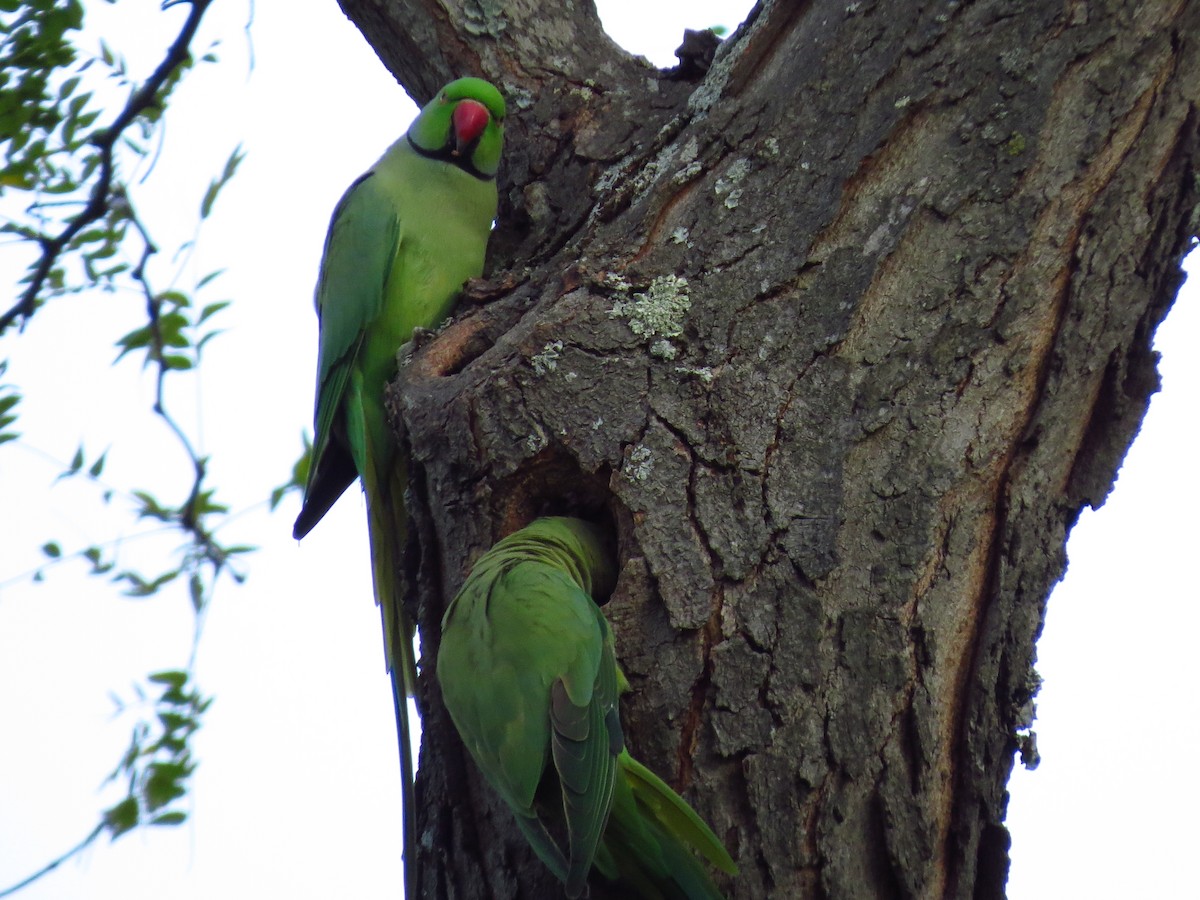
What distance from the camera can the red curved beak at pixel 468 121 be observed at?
284 cm

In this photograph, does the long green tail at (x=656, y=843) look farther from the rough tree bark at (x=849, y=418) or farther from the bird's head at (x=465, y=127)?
the bird's head at (x=465, y=127)

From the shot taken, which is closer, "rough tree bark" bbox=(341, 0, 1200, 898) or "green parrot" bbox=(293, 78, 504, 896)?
"rough tree bark" bbox=(341, 0, 1200, 898)

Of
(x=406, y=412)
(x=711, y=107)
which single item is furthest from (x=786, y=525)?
(x=711, y=107)

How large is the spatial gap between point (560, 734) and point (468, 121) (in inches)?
69.7

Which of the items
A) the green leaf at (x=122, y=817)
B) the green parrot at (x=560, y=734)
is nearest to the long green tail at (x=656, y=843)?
the green parrot at (x=560, y=734)

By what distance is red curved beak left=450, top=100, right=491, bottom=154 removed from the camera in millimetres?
2836

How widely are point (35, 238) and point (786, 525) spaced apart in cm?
199

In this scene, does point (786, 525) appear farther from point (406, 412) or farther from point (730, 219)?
point (406, 412)

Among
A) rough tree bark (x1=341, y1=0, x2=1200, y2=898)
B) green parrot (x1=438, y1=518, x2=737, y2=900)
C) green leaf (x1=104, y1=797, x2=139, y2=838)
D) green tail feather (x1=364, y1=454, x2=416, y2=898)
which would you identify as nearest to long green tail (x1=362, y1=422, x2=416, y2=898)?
green tail feather (x1=364, y1=454, x2=416, y2=898)

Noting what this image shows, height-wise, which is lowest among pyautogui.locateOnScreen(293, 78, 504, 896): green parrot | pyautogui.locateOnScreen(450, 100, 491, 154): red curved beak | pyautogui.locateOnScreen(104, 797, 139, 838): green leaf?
pyautogui.locateOnScreen(104, 797, 139, 838): green leaf

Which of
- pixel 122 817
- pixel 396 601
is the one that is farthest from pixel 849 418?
pixel 122 817

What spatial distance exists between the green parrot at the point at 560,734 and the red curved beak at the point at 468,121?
1.40 meters

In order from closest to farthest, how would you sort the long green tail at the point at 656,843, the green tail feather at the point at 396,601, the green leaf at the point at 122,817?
the long green tail at the point at 656,843, the green tail feather at the point at 396,601, the green leaf at the point at 122,817

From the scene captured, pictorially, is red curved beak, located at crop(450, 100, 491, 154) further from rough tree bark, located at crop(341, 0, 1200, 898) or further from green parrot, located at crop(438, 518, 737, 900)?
green parrot, located at crop(438, 518, 737, 900)
